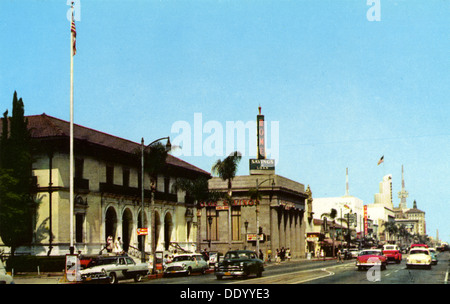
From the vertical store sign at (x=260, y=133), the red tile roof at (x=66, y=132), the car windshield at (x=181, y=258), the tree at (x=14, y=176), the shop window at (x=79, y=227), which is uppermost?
the vertical store sign at (x=260, y=133)

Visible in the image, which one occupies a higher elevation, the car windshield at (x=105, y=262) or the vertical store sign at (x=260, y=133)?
the vertical store sign at (x=260, y=133)

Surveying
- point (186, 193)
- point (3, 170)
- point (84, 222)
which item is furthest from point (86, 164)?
point (186, 193)

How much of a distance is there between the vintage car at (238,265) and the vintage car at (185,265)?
6318mm

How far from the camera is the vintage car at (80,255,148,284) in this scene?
31.5 m

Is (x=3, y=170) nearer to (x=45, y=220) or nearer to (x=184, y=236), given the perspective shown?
(x=45, y=220)

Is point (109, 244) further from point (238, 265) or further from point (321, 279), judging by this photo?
point (321, 279)

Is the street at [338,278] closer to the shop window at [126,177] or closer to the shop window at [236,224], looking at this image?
the shop window at [126,177]

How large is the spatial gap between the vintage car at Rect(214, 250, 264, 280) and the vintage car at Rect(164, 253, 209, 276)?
632 cm

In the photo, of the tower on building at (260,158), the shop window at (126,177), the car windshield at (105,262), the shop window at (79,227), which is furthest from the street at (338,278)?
the tower on building at (260,158)

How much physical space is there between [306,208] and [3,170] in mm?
74808

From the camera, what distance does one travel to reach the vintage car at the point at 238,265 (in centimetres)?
3325

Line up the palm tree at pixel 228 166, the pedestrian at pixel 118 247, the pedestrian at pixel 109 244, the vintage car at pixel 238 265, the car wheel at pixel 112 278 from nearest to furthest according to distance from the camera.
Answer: the car wheel at pixel 112 278 → the vintage car at pixel 238 265 → the pedestrian at pixel 118 247 → the pedestrian at pixel 109 244 → the palm tree at pixel 228 166

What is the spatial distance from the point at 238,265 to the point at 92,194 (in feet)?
69.7
